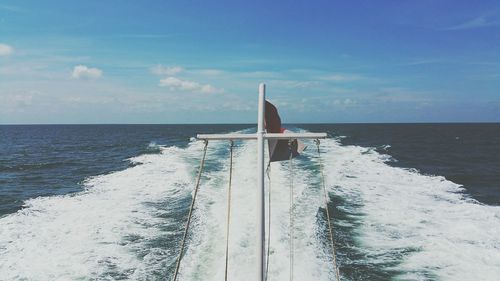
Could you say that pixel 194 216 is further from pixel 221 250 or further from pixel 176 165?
pixel 176 165

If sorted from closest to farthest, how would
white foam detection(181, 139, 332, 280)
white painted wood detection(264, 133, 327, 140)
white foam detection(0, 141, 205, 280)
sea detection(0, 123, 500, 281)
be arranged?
white painted wood detection(264, 133, 327, 140)
white foam detection(181, 139, 332, 280)
sea detection(0, 123, 500, 281)
white foam detection(0, 141, 205, 280)

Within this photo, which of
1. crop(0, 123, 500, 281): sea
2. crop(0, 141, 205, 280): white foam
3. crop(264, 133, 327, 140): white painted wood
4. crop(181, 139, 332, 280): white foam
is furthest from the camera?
crop(0, 141, 205, 280): white foam

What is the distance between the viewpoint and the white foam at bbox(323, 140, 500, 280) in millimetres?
11039

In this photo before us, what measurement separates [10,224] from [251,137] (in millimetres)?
14649

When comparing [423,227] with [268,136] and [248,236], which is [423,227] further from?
[268,136]

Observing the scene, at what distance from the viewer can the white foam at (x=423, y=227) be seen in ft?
36.2

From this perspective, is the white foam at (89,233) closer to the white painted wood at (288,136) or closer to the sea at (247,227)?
the sea at (247,227)

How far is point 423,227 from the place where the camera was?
561 inches

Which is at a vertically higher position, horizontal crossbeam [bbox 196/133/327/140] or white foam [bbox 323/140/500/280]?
horizontal crossbeam [bbox 196/133/327/140]

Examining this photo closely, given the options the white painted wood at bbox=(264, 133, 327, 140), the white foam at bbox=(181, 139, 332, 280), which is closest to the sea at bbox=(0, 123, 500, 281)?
the white foam at bbox=(181, 139, 332, 280)

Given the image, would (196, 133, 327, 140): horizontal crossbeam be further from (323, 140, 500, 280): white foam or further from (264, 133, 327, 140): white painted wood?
(323, 140, 500, 280): white foam

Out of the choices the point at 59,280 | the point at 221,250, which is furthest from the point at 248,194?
the point at 59,280

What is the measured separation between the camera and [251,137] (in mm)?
5129

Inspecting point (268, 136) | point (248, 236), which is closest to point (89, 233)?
point (248, 236)
